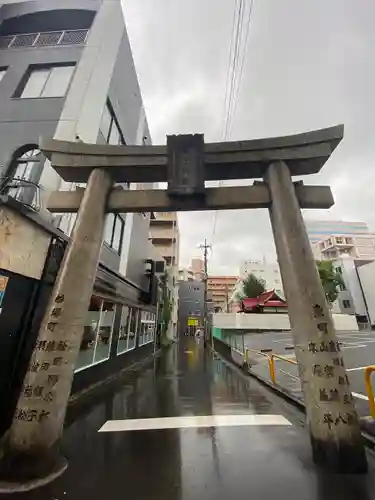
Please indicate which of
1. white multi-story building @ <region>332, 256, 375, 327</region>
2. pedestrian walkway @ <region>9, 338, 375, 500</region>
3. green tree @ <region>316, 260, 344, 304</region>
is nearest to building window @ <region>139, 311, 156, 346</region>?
pedestrian walkway @ <region>9, 338, 375, 500</region>

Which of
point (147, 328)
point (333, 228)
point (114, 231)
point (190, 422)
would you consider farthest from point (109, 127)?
point (333, 228)

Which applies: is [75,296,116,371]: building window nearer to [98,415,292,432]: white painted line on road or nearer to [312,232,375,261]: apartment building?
[98,415,292,432]: white painted line on road

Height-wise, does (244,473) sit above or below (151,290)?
below

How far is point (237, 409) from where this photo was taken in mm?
5809

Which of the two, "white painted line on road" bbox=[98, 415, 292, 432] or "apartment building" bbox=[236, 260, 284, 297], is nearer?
"white painted line on road" bbox=[98, 415, 292, 432]

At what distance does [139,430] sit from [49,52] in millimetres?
11938

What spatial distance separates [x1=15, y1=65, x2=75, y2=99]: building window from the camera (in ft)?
27.6

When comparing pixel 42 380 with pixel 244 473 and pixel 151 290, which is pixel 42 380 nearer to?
pixel 244 473

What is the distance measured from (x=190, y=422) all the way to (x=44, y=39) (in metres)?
13.3

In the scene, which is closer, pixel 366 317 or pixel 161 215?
pixel 161 215

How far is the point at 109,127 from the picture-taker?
967cm

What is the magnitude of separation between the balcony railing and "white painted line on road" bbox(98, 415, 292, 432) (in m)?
12.0

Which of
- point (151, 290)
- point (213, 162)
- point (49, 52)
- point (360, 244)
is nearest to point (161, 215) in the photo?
point (151, 290)

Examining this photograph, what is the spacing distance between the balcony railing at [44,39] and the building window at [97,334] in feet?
31.0
